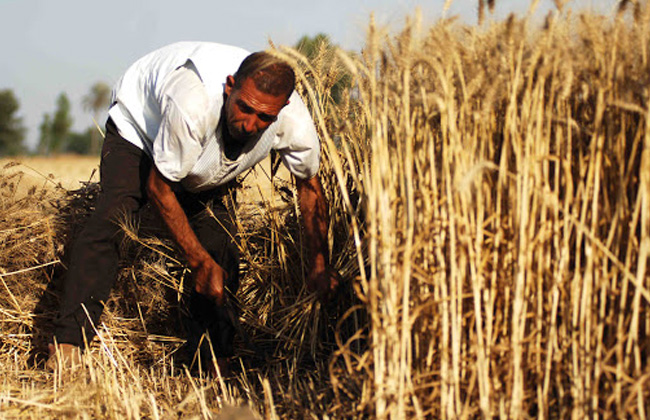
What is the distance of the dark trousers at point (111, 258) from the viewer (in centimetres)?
293

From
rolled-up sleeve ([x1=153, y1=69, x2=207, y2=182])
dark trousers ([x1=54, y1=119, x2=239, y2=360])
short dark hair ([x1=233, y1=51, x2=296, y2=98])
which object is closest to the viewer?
short dark hair ([x1=233, y1=51, x2=296, y2=98])

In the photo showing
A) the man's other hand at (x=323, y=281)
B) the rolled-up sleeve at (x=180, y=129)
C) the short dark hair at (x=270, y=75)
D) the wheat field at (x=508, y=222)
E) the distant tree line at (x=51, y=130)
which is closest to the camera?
the wheat field at (x=508, y=222)

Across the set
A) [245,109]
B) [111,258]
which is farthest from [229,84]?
[111,258]

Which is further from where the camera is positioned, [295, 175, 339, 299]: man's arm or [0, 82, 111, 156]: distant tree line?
[0, 82, 111, 156]: distant tree line

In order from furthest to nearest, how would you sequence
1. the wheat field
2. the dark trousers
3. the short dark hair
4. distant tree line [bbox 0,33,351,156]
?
1. distant tree line [bbox 0,33,351,156]
2. the dark trousers
3. the short dark hair
4. the wheat field

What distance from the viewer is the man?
2.57m

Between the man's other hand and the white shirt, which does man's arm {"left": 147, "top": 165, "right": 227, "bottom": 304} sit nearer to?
the white shirt

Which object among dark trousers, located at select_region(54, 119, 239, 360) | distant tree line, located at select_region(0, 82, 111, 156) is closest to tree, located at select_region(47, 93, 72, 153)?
distant tree line, located at select_region(0, 82, 111, 156)

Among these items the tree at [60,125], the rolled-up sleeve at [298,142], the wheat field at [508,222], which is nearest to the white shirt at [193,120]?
the rolled-up sleeve at [298,142]

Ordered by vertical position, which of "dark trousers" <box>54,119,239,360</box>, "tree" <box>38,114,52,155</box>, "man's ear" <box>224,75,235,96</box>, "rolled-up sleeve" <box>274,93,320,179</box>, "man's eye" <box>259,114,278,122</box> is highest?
"man's ear" <box>224,75,235,96</box>

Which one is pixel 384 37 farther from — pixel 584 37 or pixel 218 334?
pixel 218 334

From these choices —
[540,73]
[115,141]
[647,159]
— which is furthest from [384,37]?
[115,141]

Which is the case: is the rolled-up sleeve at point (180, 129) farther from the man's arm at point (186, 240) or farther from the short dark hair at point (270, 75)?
the short dark hair at point (270, 75)

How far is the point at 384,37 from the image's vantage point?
2146mm
